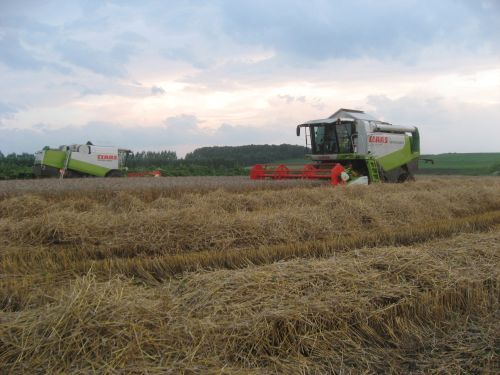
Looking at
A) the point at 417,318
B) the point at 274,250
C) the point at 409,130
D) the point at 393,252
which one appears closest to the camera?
the point at 417,318

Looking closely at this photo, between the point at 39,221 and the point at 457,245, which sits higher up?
the point at 39,221

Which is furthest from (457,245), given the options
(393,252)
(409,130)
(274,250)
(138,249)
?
(409,130)

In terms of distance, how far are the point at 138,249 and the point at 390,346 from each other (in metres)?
3.79

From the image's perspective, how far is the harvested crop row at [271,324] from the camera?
2809 mm

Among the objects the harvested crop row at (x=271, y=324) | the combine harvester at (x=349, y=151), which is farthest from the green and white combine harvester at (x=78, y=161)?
the harvested crop row at (x=271, y=324)

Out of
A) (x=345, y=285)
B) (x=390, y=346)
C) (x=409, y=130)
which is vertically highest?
(x=409, y=130)

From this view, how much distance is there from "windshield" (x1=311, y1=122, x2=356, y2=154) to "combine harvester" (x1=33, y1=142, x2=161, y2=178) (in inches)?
414

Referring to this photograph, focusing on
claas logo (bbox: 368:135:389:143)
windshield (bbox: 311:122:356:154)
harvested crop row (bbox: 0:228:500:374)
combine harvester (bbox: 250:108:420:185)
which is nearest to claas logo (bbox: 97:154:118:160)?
combine harvester (bbox: 250:108:420:185)

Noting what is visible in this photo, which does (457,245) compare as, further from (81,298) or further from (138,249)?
(81,298)

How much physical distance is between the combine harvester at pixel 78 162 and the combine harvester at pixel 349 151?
10.4 m

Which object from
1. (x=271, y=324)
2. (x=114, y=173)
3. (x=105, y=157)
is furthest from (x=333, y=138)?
(x=114, y=173)

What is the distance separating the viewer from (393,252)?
4852mm

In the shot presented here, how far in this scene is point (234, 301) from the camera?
362 cm

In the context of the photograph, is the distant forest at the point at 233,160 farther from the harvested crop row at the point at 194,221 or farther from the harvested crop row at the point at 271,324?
the harvested crop row at the point at 271,324
